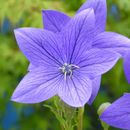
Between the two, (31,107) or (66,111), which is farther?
(31,107)

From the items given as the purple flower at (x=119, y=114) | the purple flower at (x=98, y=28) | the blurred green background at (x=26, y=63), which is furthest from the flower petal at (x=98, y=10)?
the blurred green background at (x=26, y=63)

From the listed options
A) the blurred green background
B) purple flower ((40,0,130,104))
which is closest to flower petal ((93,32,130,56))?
purple flower ((40,0,130,104))

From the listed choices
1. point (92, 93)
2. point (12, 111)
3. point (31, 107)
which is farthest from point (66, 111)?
point (12, 111)

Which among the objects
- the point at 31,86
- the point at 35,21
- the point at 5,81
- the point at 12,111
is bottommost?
the point at 12,111

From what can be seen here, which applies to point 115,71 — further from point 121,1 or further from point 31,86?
point 31,86

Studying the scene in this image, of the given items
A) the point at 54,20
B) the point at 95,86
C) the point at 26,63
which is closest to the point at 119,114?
the point at 95,86

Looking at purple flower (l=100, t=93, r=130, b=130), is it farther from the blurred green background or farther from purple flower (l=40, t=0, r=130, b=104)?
the blurred green background

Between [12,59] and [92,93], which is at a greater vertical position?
[92,93]

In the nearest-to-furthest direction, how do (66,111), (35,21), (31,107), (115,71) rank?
(66,111) < (35,21) < (115,71) < (31,107)
